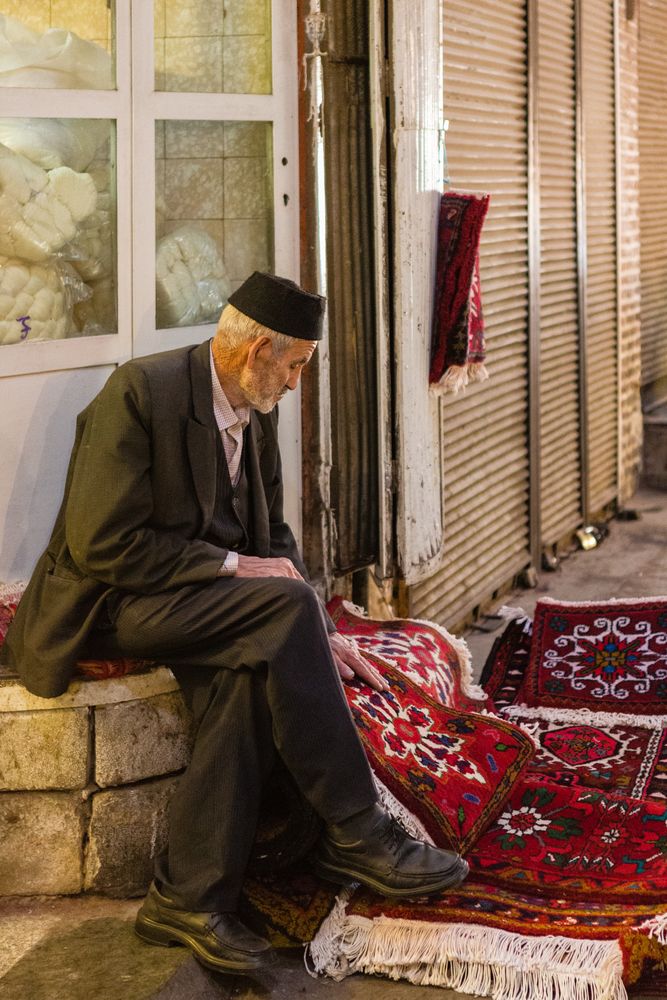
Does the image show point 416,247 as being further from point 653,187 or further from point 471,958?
point 653,187

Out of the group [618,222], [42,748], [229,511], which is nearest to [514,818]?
[229,511]

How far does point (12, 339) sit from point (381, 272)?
1.56 meters

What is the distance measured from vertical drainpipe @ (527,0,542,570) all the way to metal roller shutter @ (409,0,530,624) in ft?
0.12

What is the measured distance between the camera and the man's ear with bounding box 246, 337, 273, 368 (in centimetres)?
351

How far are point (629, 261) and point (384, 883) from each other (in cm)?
629

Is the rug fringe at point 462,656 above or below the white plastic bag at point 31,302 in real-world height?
below

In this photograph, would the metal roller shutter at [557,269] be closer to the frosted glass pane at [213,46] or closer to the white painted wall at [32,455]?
the frosted glass pane at [213,46]

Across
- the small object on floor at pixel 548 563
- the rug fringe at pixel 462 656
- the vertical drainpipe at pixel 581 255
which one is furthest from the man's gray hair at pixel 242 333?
the vertical drainpipe at pixel 581 255

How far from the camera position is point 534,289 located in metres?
6.87

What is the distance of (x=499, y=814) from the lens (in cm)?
390

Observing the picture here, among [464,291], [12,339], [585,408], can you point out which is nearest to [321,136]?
[464,291]

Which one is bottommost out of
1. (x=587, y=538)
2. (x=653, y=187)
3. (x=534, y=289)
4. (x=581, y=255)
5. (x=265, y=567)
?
(x=587, y=538)

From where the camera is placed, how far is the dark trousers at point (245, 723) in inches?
128

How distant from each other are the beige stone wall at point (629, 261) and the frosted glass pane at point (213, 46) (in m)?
4.33
